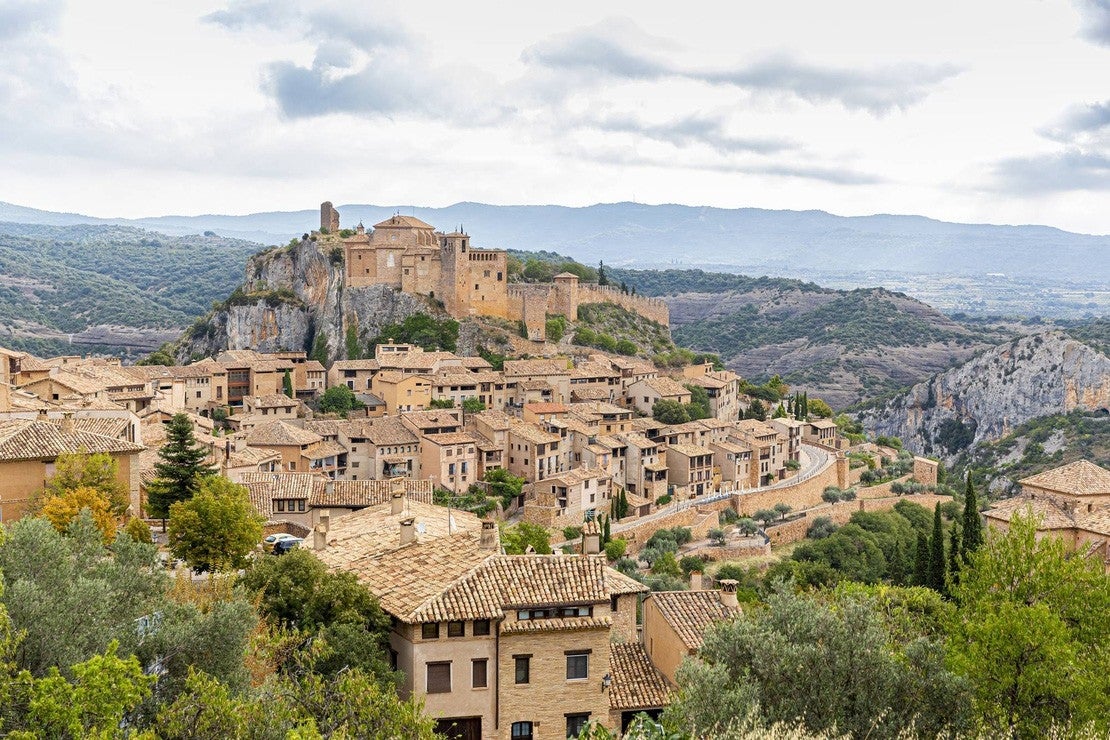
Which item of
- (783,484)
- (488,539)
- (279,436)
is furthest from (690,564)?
(488,539)

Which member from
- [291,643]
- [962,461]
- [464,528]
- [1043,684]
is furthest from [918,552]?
[962,461]

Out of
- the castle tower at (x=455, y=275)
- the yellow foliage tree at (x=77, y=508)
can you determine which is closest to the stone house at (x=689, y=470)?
the castle tower at (x=455, y=275)

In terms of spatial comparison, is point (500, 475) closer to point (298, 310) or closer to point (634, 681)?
point (634, 681)

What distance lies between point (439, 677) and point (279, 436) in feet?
117

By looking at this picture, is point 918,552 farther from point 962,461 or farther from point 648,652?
point 962,461

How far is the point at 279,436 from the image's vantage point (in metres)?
53.6

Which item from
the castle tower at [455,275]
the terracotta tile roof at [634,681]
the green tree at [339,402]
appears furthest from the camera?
the castle tower at [455,275]

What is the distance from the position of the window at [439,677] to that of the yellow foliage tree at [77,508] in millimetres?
8376

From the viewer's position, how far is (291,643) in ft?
62.1

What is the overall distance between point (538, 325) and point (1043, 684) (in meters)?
69.2

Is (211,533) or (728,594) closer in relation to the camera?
(728,594)

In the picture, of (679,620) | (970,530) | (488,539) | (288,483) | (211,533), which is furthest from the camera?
(970,530)

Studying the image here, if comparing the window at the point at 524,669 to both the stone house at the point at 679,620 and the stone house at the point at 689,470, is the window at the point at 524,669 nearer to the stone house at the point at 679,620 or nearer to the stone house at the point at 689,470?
the stone house at the point at 679,620

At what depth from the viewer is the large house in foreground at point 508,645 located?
1994 centimetres
